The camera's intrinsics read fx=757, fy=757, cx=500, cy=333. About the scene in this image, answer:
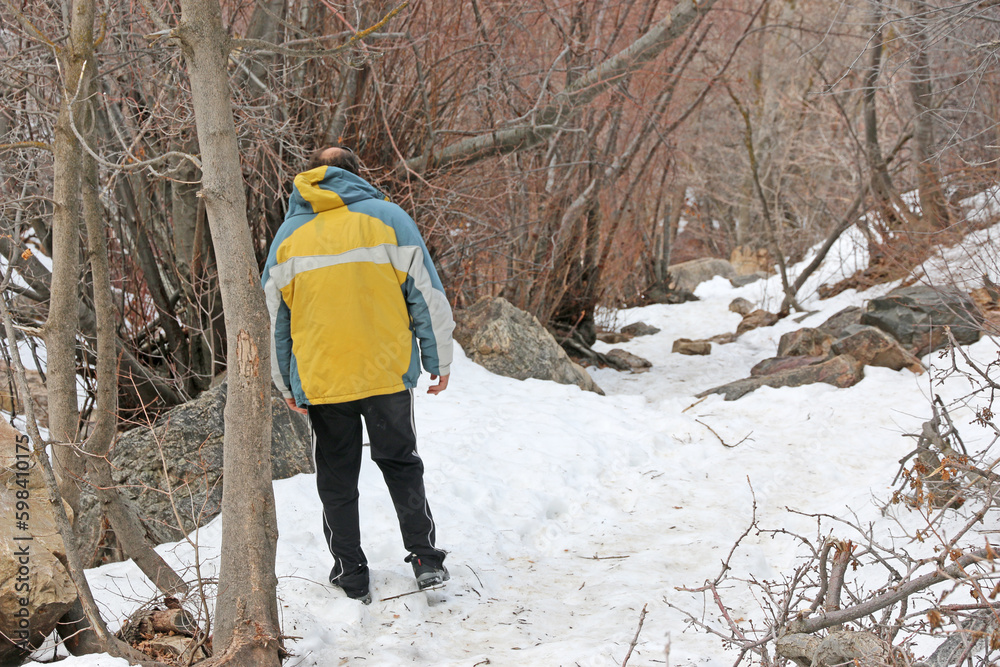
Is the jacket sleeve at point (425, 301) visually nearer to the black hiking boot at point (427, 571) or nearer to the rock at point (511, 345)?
the black hiking boot at point (427, 571)

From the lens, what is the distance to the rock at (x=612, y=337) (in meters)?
11.5

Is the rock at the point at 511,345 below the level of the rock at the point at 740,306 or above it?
above

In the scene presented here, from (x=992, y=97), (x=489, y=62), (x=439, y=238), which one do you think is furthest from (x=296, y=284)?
(x=992, y=97)

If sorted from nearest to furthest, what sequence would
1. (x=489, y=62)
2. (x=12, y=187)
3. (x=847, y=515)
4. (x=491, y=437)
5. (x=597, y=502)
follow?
(x=847, y=515) < (x=597, y=502) < (x=12, y=187) < (x=491, y=437) < (x=489, y=62)

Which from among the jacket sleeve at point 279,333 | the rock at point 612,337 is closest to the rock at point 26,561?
the jacket sleeve at point 279,333

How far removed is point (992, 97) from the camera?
7.43m

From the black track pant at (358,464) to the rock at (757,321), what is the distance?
9.06m

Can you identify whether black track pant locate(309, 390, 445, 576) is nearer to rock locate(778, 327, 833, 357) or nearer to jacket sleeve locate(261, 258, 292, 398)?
jacket sleeve locate(261, 258, 292, 398)

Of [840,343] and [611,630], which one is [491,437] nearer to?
[611,630]

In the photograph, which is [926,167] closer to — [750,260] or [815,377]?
[815,377]

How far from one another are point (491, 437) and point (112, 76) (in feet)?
Answer: 12.0

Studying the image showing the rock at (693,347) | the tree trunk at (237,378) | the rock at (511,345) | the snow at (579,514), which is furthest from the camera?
the rock at (693,347)

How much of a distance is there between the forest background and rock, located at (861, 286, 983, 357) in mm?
532
